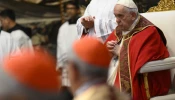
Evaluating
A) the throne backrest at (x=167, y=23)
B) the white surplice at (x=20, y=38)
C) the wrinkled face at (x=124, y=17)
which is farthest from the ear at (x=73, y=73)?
the white surplice at (x=20, y=38)

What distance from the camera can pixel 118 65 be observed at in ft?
15.5

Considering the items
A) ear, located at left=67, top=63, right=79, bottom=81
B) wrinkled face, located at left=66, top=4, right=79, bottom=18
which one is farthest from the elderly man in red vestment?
ear, located at left=67, top=63, right=79, bottom=81

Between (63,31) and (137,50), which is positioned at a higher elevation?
(137,50)

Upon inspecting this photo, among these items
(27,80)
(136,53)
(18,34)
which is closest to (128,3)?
(136,53)

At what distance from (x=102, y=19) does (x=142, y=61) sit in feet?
3.00

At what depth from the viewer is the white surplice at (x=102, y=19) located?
510 centimetres

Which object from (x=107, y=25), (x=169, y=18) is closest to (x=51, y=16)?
(x=107, y=25)

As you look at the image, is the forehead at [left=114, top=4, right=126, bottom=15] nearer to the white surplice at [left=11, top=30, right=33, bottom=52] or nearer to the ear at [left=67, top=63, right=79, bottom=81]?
the white surplice at [left=11, top=30, right=33, bottom=52]

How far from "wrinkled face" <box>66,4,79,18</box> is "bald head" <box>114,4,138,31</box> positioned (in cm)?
204

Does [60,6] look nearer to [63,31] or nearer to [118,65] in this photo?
[63,31]

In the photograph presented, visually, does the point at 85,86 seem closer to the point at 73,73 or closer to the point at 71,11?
the point at 73,73

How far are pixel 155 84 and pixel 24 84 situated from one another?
320 cm

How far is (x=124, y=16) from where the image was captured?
184 inches

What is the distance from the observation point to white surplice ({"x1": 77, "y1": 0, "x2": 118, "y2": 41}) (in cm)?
510
